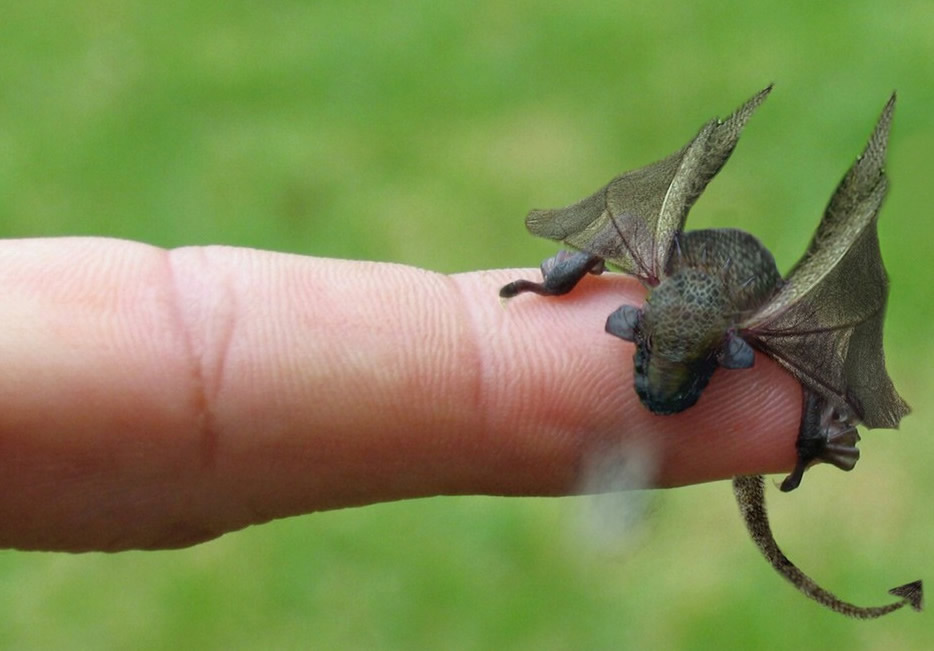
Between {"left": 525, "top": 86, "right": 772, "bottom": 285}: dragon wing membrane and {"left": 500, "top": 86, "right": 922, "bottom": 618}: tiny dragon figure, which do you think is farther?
{"left": 525, "top": 86, "right": 772, "bottom": 285}: dragon wing membrane

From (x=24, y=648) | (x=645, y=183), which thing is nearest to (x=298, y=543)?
(x=24, y=648)

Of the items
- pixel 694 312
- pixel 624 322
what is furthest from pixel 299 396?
pixel 694 312

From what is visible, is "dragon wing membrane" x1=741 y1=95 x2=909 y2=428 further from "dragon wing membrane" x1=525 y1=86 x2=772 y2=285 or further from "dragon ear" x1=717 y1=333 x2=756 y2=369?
A: "dragon wing membrane" x1=525 y1=86 x2=772 y2=285

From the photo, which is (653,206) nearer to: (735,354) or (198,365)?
(735,354)

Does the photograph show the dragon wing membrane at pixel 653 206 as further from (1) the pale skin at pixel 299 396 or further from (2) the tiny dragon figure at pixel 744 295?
(1) the pale skin at pixel 299 396

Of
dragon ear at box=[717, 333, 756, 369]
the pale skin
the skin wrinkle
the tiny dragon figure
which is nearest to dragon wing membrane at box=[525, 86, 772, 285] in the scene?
the tiny dragon figure

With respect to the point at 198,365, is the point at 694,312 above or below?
above

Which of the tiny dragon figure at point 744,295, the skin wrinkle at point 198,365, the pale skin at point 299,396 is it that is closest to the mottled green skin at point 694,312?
the tiny dragon figure at point 744,295
